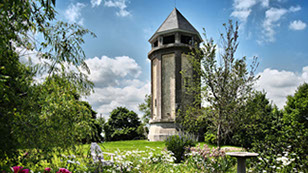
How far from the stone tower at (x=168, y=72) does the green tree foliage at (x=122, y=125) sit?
825cm

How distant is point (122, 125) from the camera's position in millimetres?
27359

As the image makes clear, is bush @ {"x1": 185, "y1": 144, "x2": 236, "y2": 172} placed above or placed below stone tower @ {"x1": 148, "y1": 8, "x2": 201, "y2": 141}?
below

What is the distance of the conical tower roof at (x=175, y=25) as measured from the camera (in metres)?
18.4

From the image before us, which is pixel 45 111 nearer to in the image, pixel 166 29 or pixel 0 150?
pixel 0 150

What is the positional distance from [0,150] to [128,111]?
25789 mm

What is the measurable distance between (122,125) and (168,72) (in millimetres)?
12069

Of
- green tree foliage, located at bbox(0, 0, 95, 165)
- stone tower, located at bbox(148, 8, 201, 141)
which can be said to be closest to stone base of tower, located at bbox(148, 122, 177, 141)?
stone tower, located at bbox(148, 8, 201, 141)

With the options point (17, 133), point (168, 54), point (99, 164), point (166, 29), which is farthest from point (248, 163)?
point (166, 29)

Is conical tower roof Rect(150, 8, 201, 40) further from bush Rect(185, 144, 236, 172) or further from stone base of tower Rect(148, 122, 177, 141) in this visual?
bush Rect(185, 144, 236, 172)

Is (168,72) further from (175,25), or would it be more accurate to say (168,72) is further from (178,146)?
(178,146)

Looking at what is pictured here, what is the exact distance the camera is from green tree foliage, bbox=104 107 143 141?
26.0 m

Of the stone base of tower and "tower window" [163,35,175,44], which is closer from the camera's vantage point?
the stone base of tower

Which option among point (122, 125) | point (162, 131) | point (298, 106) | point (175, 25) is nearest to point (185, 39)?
point (175, 25)

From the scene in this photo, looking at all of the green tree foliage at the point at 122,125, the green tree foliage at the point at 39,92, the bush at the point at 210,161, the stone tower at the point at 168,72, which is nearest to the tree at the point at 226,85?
the bush at the point at 210,161
